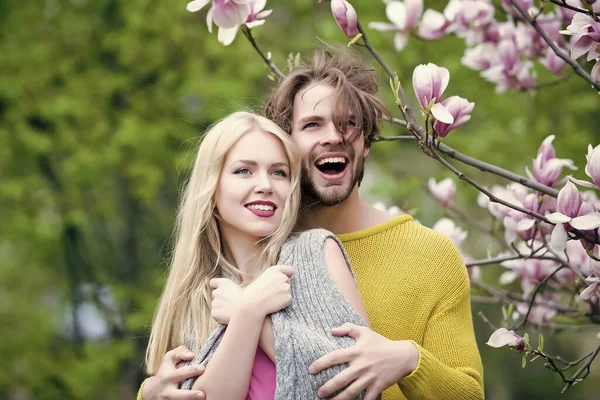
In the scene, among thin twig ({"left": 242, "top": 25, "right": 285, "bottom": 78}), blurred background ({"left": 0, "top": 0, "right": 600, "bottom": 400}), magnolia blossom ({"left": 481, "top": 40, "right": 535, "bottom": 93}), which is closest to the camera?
thin twig ({"left": 242, "top": 25, "right": 285, "bottom": 78})

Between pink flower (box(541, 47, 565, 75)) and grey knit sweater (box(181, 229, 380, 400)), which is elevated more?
grey knit sweater (box(181, 229, 380, 400))

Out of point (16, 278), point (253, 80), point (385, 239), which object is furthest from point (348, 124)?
point (16, 278)

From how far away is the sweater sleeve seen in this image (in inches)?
89.0

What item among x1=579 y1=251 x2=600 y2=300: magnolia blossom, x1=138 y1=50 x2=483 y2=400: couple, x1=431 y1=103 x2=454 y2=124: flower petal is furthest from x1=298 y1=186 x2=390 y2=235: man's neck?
x1=579 y1=251 x2=600 y2=300: magnolia blossom

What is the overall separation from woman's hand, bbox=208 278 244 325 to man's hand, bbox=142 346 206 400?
140 millimetres

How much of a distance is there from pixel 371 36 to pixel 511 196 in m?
5.30

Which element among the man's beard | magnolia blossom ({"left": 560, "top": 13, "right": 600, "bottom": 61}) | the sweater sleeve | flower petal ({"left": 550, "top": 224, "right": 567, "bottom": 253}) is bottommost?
the sweater sleeve

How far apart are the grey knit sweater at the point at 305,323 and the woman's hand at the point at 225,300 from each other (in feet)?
0.16

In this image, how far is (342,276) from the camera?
7.64ft

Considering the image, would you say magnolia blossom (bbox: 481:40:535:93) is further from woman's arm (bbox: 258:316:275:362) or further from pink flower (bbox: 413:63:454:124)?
woman's arm (bbox: 258:316:275:362)

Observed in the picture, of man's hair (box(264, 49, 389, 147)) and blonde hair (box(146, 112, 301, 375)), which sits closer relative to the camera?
blonde hair (box(146, 112, 301, 375))

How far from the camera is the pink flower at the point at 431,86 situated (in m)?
2.03

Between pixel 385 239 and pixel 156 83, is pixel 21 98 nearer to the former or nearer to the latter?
pixel 156 83

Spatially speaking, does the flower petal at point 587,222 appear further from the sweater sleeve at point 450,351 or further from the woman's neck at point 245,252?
the woman's neck at point 245,252
